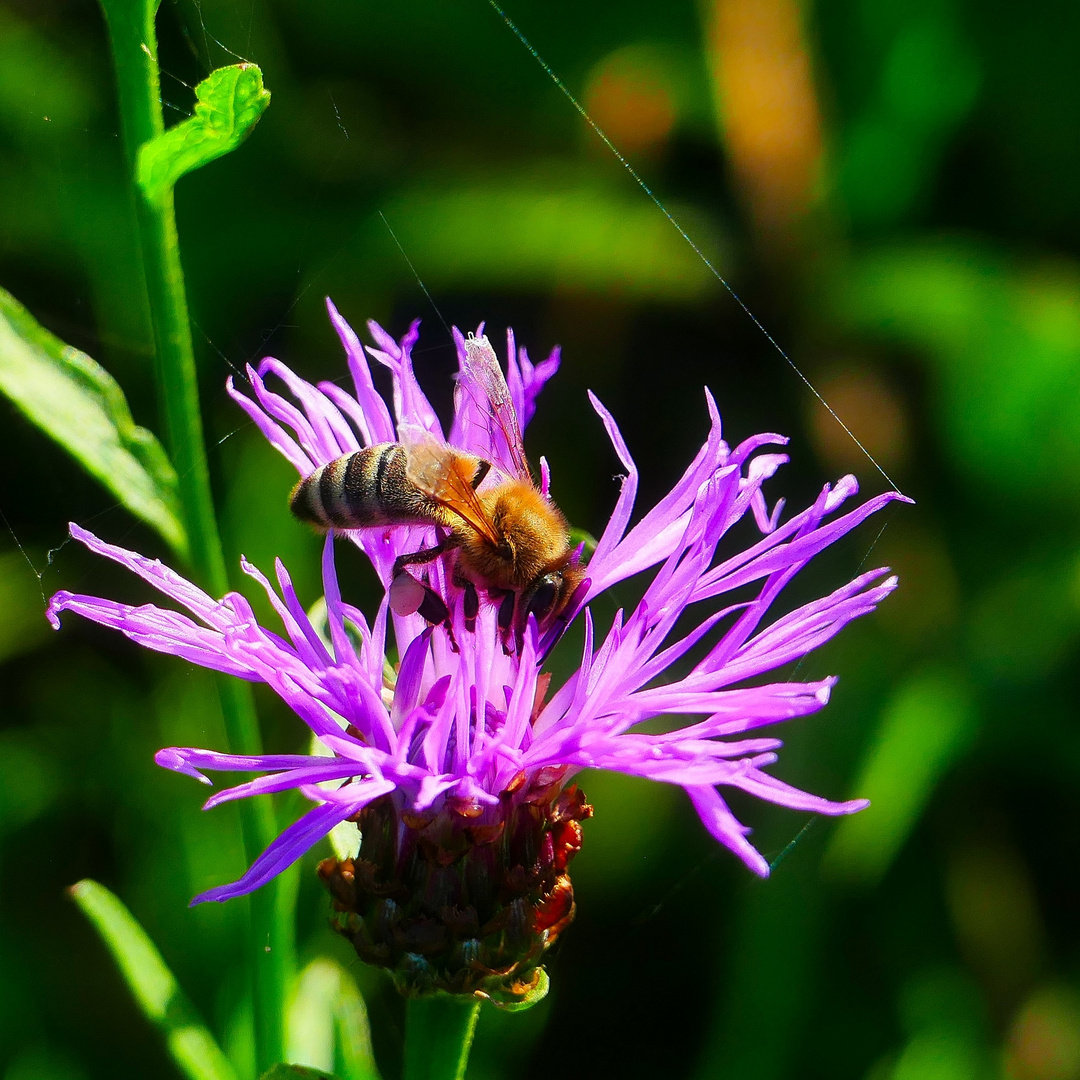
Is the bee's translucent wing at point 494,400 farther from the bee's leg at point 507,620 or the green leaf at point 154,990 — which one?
the green leaf at point 154,990

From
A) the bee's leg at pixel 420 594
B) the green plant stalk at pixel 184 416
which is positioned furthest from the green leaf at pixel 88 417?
the bee's leg at pixel 420 594

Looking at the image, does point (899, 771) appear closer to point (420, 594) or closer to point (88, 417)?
point (420, 594)

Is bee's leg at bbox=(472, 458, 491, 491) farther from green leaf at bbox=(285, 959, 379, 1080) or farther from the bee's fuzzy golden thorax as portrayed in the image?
green leaf at bbox=(285, 959, 379, 1080)

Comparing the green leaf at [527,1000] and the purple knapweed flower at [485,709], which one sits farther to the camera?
the green leaf at [527,1000]

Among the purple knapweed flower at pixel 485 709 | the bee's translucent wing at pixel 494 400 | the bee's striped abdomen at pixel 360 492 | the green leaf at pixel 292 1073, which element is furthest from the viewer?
the bee's translucent wing at pixel 494 400

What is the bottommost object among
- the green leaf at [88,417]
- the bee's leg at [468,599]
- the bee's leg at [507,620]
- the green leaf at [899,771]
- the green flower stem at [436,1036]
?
the green leaf at [899,771]

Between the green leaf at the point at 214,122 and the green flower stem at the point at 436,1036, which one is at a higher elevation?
the green leaf at the point at 214,122

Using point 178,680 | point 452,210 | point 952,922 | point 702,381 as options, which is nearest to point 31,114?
point 452,210
